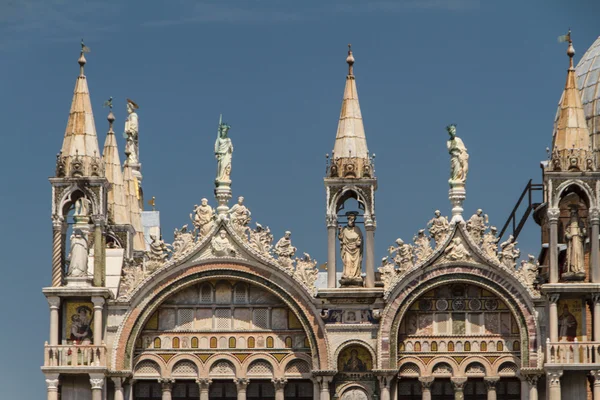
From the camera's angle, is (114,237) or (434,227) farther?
(114,237)

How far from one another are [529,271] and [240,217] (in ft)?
21.0

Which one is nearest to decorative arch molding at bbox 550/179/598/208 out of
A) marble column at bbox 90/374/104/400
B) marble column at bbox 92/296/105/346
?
marble column at bbox 92/296/105/346

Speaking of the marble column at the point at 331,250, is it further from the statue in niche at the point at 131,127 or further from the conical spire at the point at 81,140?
the statue in niche at the point at 131,127

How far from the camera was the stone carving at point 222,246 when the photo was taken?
178 feet

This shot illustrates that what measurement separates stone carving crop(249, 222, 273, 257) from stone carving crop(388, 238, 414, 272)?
2640 millimetres

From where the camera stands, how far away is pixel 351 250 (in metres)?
54.4

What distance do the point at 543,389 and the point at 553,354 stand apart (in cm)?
115

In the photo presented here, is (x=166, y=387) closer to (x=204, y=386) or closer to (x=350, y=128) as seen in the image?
(x=204, y=386)

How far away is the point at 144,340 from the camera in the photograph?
2154 inches

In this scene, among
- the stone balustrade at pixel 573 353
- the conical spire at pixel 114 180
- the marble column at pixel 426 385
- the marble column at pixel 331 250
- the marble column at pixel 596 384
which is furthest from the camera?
the conical spire at pixel 114 180

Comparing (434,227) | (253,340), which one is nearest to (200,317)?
(253,340)

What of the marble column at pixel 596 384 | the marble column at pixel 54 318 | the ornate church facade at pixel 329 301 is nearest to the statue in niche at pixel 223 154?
the ornate church facade at pixel 329 301

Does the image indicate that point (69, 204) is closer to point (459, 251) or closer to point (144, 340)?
point (144, 340)

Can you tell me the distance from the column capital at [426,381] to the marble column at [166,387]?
5.43 meters
